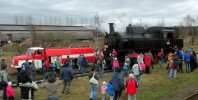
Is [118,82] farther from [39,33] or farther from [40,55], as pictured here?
[39,33]

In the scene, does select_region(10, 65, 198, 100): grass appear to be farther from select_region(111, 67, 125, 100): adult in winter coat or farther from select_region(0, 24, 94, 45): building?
select_region(0, 24, 94, 45): building

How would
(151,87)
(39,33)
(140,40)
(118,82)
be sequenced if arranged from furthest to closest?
(39,33)
(140,40)
(151,87)
(118,82)

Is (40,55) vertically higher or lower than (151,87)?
higher

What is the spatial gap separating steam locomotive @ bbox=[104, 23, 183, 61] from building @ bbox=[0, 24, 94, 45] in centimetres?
2117

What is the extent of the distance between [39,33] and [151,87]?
3402cm

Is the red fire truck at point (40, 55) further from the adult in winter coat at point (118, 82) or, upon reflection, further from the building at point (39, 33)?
the building at point (39, 33)

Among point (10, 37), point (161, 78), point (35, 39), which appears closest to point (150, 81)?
point (161, 78)

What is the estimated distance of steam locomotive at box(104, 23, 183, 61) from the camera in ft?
83.3

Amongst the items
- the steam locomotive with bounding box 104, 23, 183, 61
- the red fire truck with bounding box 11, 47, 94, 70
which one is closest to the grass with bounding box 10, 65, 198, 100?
the red fire truck with bounding box 11, 47, 94, 70

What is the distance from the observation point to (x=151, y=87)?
53.7 ft

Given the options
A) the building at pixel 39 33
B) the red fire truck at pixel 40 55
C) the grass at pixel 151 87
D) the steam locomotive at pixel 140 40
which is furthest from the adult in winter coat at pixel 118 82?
the building at pixel 39 33

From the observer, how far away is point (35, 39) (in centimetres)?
4497

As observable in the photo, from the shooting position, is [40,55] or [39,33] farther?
[39,33]

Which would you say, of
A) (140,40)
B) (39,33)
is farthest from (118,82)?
(39,33)
